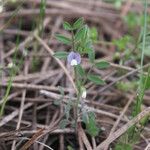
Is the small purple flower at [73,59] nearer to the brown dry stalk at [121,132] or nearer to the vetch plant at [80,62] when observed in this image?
the vetch plant at [80,62]

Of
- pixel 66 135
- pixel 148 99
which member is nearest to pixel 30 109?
pixel 66 135

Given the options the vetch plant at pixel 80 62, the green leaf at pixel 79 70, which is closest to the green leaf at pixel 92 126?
the vetch plant at pixel 80 62

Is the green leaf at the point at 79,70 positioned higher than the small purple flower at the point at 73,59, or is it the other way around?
the small purple flower at the point at 73,59

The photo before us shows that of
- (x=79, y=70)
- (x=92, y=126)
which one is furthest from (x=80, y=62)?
(x=92, y=126)

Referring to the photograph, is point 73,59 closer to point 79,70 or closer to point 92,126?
point 79,70

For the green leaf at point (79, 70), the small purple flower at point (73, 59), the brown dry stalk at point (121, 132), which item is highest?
the small purple flower at point (73, 59)

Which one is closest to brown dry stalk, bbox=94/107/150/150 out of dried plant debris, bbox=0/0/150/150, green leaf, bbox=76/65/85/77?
dried plant debris, bbox=0/0/150/150

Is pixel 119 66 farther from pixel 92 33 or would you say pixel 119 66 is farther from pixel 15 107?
pixel 15 107

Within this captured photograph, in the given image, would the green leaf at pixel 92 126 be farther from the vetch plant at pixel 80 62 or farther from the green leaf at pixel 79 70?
the green leaf at pixel 79 70

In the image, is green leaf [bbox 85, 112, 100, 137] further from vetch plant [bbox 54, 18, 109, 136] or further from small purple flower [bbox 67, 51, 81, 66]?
small purple flower [bbox 67, 51, 81, 66]

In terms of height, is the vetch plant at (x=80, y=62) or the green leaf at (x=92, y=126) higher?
the vetch plant at (x=80, y=62)
